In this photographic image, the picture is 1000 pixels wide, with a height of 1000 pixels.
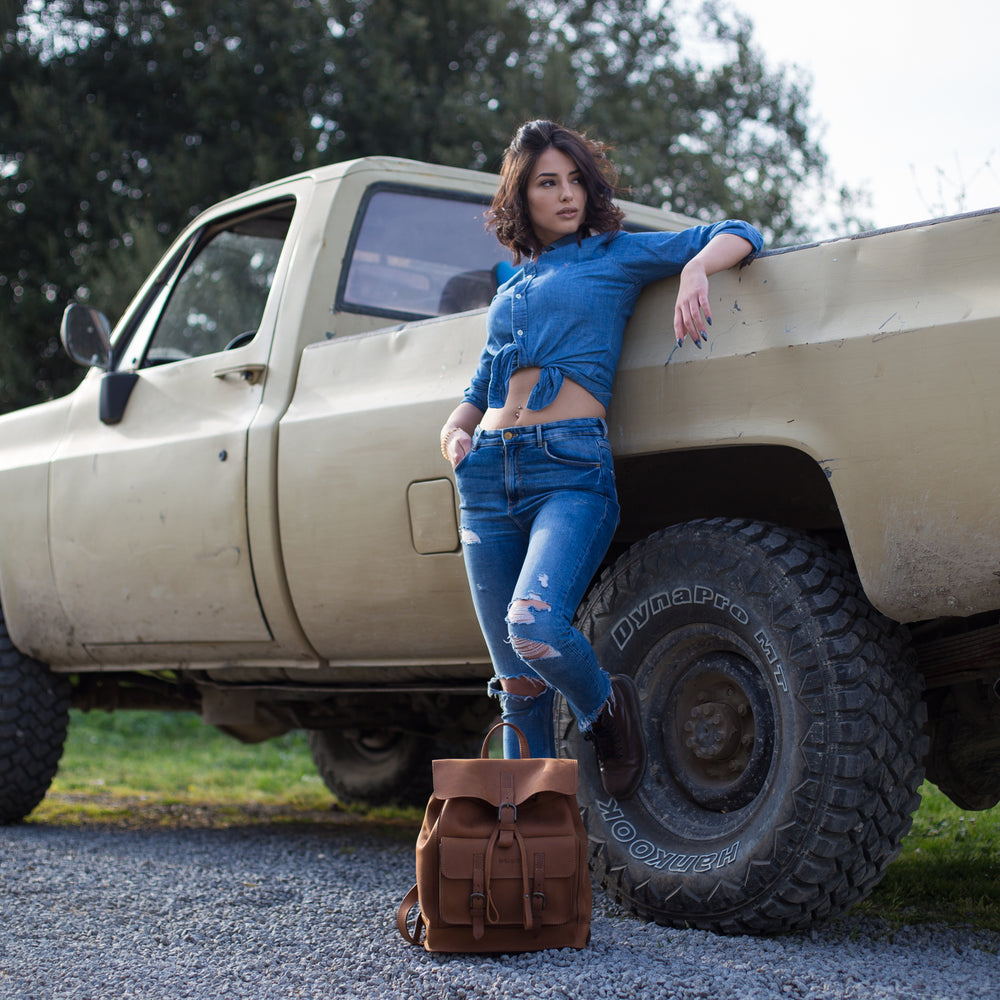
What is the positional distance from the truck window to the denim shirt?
1.11 metres

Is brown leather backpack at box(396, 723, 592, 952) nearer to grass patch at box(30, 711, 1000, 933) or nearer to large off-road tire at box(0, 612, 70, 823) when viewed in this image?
grass patch at box(30, 711, 1000, 933)

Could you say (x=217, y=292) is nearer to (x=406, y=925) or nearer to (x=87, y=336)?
(x=87, y=336)

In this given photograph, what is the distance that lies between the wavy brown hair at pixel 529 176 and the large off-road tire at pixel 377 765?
10.1 feet

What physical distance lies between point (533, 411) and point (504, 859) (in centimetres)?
100

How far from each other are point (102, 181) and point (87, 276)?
106 centimetres

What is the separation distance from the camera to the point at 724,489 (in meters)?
3.25

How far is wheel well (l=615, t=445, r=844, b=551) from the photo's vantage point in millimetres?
3029

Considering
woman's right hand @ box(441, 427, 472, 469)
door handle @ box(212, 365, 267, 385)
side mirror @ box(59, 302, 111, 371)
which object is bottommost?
woman's right hand @ box(441, 427, 472, 469)

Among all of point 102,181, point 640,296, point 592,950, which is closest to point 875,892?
point 592,950

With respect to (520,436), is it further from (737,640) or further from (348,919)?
(348,919)

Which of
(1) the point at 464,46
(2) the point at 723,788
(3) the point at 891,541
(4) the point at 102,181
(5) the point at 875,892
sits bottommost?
(5) the point at 875,892

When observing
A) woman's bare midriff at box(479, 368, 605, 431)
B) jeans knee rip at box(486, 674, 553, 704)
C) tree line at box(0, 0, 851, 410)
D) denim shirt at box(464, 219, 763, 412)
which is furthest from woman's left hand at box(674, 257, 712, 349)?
tree line at box(0, 0, 851, 410)

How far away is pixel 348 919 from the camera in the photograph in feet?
9.79

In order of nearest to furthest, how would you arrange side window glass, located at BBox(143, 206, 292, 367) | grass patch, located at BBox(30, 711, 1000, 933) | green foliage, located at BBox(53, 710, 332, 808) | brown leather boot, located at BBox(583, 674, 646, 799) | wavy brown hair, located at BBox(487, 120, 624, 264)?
brown leather boot, located at BBox(583, 674, 646, 799) → wavy brown hair, located at BBox(487, 120, 624, 264) → grass patch, located at BBox(30, 711, 1000, 933) → side window glass, located at BBox(143, 206, 292, 367) → green foliage, located at BBox(53, 710, 332, 808)
